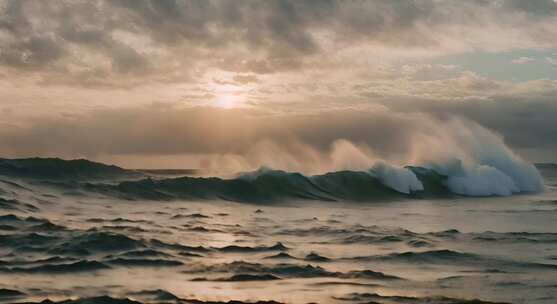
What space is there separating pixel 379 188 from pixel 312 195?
5.03 meters

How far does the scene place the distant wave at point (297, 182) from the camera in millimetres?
25812

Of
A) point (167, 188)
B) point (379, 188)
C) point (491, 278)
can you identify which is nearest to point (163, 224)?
point (491, 278)

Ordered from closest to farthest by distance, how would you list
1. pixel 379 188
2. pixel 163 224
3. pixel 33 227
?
1. pixel 33 227
2. pixel 163 224
3. pixel 379 188

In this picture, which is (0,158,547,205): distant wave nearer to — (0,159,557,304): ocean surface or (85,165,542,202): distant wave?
(85,165,542,202): distant wave

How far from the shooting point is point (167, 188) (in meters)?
26.1

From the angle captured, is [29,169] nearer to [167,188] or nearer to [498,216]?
[167,188]

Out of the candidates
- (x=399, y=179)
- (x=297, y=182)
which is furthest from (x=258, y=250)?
(x=399, y=179)

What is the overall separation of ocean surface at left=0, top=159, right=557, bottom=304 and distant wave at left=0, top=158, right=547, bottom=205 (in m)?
0.83

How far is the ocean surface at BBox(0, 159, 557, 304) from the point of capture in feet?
27.9

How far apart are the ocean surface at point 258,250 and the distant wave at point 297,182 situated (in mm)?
829

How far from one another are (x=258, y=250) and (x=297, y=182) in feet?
60.5

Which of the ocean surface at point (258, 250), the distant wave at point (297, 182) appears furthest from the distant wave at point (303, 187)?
the ocean surface at point (258, 250)

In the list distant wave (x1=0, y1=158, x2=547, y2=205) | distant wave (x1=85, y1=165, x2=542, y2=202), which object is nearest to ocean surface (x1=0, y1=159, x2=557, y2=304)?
distant wave (x1=85, y1=165, x2=542, y2=202)

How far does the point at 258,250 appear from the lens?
1209 centimetres
